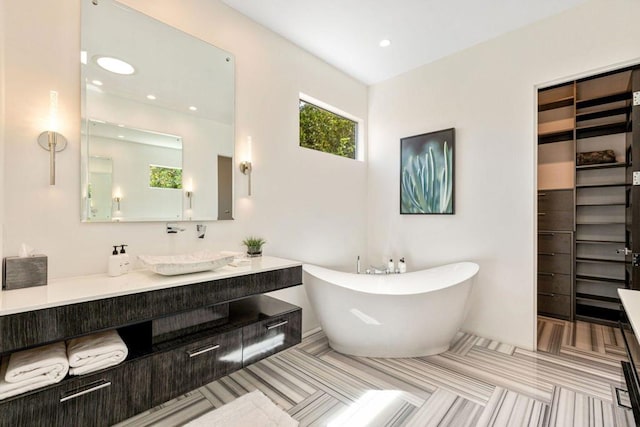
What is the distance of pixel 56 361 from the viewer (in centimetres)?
124

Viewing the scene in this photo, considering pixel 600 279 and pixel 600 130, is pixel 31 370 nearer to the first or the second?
pixel 600 279

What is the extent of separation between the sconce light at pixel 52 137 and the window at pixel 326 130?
74.8 inches

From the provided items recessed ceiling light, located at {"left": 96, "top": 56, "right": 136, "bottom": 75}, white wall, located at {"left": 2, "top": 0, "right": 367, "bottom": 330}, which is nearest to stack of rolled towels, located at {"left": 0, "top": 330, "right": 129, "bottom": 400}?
white wall, located at {"left": 2, "top": 0, "right": 367, "bottom": 330}

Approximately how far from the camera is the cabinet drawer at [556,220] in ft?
10.9

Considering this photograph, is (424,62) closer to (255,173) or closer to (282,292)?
(255,173)

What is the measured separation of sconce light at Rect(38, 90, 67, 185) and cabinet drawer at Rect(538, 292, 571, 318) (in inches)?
181

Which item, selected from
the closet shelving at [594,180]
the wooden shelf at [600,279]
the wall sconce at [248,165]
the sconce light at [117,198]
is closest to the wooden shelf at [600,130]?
the closet shelving at [594,180]

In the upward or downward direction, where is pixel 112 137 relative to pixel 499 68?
downward

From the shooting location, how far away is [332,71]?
329cm

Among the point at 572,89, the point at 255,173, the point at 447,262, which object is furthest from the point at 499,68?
the point at 255,173

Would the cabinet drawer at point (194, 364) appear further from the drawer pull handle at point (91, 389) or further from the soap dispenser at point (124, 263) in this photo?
the soap dispenser at point (124, 263)

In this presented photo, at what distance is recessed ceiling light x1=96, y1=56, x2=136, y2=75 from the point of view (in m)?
1.78

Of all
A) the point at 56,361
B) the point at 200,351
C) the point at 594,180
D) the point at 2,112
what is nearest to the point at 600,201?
the point at 594,180

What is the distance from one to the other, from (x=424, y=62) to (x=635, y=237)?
2408 mm
